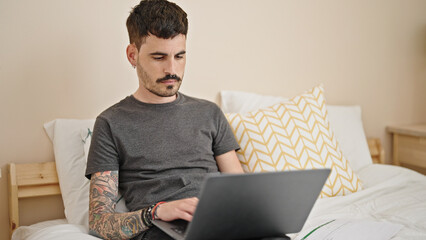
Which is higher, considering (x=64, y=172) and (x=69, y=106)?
(x=69, y=106)

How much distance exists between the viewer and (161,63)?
1.35 metres

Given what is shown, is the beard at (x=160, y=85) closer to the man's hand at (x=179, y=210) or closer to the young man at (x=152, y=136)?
the young man at (x=152, y=136)

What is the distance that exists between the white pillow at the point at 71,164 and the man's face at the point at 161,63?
1.27 feet

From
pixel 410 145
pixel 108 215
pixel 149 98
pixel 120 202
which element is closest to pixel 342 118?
pixel 410 145

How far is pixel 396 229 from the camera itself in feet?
4.21

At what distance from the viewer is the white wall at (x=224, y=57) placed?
159cm

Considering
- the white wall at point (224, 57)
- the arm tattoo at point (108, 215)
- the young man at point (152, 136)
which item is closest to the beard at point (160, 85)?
the young man at point (152, 136)

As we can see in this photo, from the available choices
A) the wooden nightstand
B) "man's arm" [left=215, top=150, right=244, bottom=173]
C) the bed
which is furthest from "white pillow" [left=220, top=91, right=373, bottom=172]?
"man's arm" [left=215, top=150, right=244, bottom=173]

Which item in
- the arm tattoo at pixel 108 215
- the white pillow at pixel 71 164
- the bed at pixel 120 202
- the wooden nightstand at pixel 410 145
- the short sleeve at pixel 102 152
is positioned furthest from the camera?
the wooden nightstand at pixel 410 145

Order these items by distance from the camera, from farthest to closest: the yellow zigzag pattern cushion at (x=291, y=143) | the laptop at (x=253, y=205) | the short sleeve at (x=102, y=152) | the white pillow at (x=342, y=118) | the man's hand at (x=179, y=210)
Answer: the white pillow at (x=342, y=118) → the yellow zigzag pattern cushion at (x=291, y=143) → the short sleeve at (x=102, y=152) → the man's hand at (x=179, y=210) → the laptop at (x=253, y=205)

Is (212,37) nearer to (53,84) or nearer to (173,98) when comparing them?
(173,98)

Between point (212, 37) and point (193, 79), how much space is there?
196 mm

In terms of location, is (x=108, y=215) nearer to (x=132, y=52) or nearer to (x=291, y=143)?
(x=132, y=52)

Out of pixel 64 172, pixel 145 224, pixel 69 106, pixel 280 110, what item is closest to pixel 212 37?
pixel 280 110
